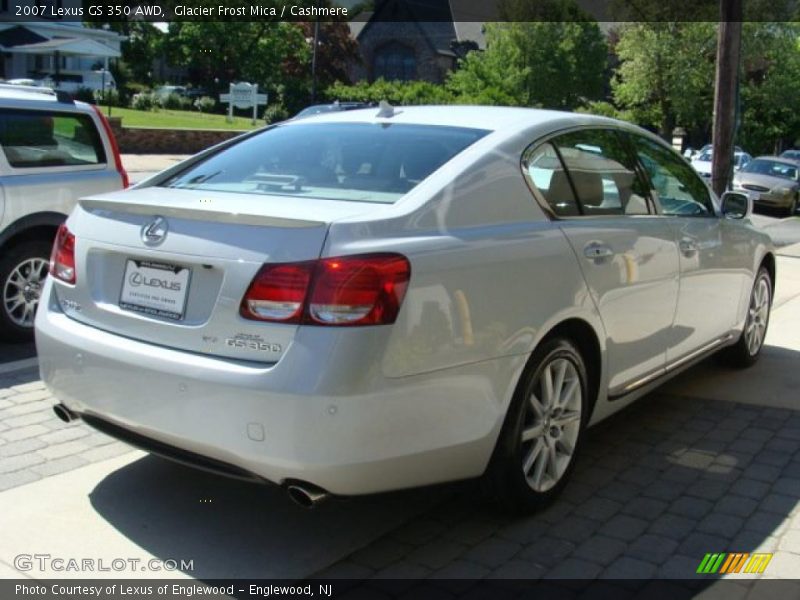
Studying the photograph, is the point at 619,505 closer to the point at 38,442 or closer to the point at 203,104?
the point at 38,442

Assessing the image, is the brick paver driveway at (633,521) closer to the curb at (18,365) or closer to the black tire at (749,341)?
the black tire at (749,341)

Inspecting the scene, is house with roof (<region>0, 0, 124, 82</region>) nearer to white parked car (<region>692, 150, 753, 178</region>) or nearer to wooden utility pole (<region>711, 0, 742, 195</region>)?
white parked car (<region>692, 150, 753, 178</region>)

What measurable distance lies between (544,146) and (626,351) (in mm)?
1073

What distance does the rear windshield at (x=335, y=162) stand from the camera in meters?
3.68

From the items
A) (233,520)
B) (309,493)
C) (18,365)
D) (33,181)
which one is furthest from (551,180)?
(33,181)

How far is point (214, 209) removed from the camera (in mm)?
3336

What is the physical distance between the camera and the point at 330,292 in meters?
3.01

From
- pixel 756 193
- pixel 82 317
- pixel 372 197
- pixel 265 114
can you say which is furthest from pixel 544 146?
pixel 265 114

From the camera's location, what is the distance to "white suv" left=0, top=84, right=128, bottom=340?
6.44 metres

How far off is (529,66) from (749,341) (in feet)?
149

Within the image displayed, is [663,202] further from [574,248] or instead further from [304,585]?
[304,585]

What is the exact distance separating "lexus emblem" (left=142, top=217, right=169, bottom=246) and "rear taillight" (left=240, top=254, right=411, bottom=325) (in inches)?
20.3

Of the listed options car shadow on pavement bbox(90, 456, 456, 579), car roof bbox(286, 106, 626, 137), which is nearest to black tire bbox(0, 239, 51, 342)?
car shadow on pavement bbox(90, 456, 456, 579)

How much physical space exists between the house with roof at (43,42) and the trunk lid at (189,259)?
32651 millimetres
